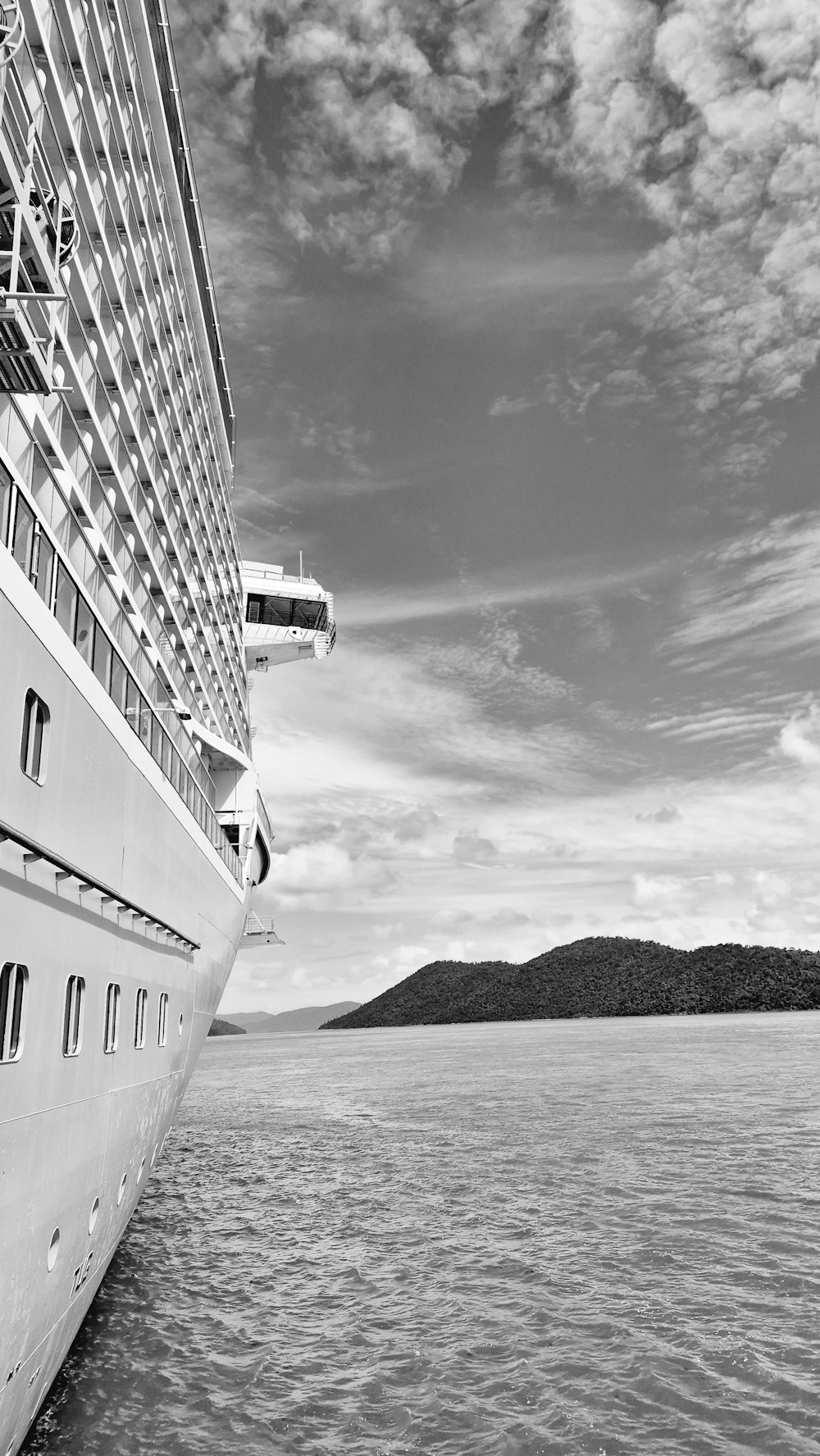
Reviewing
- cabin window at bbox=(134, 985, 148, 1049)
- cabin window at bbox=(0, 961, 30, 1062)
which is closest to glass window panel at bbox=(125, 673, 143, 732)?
cabin window at bbox=(134, 985, 148, 1049)

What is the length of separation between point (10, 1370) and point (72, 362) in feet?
37.0

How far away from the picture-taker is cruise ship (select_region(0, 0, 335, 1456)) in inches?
343

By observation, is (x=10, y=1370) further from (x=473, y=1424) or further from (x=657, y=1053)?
(x=657, y=1053)

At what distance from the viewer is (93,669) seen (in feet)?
37.2

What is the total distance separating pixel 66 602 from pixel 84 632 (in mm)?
736

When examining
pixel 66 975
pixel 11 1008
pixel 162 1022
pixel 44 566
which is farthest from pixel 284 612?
pixel 11 1008

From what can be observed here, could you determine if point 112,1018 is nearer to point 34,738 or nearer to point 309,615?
point 34,738

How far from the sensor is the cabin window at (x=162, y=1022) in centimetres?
1545

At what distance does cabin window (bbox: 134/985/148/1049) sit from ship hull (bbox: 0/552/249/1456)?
7cm

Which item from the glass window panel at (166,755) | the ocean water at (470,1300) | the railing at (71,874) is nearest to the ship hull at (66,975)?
the railing at (71,874)

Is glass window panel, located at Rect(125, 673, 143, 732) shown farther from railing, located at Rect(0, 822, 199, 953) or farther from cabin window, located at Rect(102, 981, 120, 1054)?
cabin window, located at Rect(102, 981, 120, 1054)

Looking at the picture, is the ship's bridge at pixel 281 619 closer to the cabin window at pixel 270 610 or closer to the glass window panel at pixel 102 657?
the cabin window at pixel 270 610

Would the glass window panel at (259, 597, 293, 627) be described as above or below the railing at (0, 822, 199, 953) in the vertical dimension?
above

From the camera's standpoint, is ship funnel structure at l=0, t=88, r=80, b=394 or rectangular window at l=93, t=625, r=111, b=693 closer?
ship funnel structure at l=0, t=88, r=80, b=394
